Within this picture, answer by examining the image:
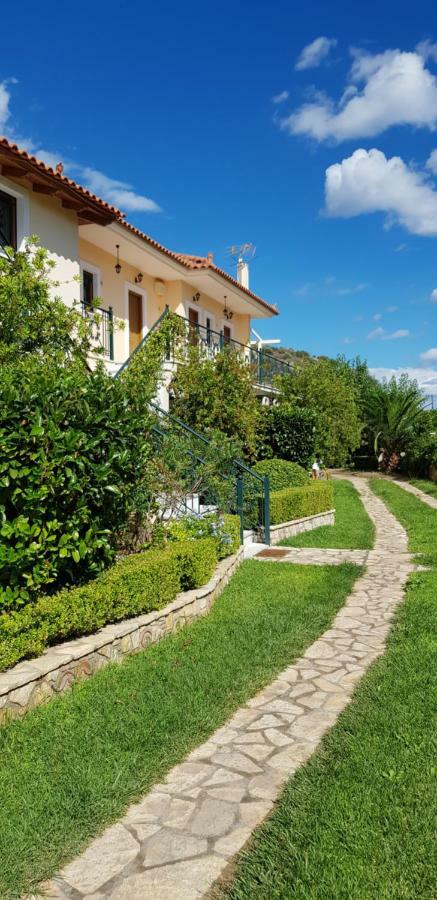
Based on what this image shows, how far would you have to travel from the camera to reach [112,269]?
1462 centimetres

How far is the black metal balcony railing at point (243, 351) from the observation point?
52.4ft

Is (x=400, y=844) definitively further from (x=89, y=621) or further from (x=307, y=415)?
(x=307, y=415)

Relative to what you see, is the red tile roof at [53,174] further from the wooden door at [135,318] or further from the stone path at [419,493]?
the stone path at [419,493]

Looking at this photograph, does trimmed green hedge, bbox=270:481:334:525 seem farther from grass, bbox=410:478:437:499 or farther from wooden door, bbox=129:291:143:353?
grass, bbox=410:478:437:499

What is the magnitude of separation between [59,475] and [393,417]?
2696 cm

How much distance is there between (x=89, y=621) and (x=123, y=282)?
11.8 m

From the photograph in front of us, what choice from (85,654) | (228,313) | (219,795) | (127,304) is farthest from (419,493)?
(219,795)

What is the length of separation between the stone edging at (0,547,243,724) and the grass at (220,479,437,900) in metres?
1.92

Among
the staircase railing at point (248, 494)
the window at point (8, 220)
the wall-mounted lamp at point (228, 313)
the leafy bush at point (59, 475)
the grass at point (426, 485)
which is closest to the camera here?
the leafy bush at point (59, 475)

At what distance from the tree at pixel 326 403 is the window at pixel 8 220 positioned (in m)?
11.8

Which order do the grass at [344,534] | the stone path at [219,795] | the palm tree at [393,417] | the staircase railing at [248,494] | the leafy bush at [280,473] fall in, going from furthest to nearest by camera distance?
1. the palm tree at [393,417]
2. the leafy bush at [280,473]
3. the grass at [344,534]
4. the staircase railing at [248,494]
5. the stone path at [219,795]

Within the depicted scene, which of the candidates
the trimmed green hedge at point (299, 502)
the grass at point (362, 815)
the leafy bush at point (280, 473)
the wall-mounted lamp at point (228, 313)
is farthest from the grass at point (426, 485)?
the grass at point (362, 815)

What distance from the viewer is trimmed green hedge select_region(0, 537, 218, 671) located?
170 inches

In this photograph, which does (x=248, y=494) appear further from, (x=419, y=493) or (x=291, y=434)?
(x=419, y=493)
